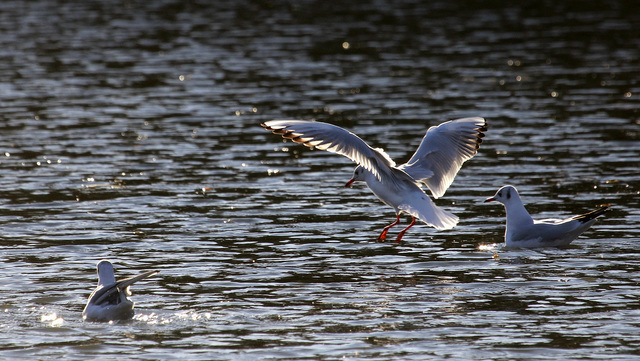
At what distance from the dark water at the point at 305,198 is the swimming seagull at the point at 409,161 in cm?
59

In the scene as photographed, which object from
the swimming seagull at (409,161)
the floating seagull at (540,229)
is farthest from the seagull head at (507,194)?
the swimming seagull at (409,161)

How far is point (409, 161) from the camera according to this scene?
46.9 feet

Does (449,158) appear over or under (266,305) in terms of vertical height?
over

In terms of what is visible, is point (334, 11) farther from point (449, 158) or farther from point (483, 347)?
point (483, 347)

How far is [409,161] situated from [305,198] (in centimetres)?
274

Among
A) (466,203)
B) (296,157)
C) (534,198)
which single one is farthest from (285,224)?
(296,157)

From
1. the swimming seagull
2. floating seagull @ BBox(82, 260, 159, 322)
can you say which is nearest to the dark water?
floating seagull @ BBox(82, 260, 159, 322)

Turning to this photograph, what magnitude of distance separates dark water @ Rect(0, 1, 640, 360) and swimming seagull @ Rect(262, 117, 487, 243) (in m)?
0.59

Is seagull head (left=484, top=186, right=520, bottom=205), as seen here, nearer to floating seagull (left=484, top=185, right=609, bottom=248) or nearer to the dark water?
floating seagull (left=484, top=185, right=609, bottom=248)

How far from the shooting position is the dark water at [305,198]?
1009 cm

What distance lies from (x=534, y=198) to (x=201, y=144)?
7640mm

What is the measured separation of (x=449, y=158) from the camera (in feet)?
47.7

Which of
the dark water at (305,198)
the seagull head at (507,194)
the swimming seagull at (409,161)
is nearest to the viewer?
the dark water at (305,198)

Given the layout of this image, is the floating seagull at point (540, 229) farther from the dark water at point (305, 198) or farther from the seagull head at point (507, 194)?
the dark water at point (305, 198)
